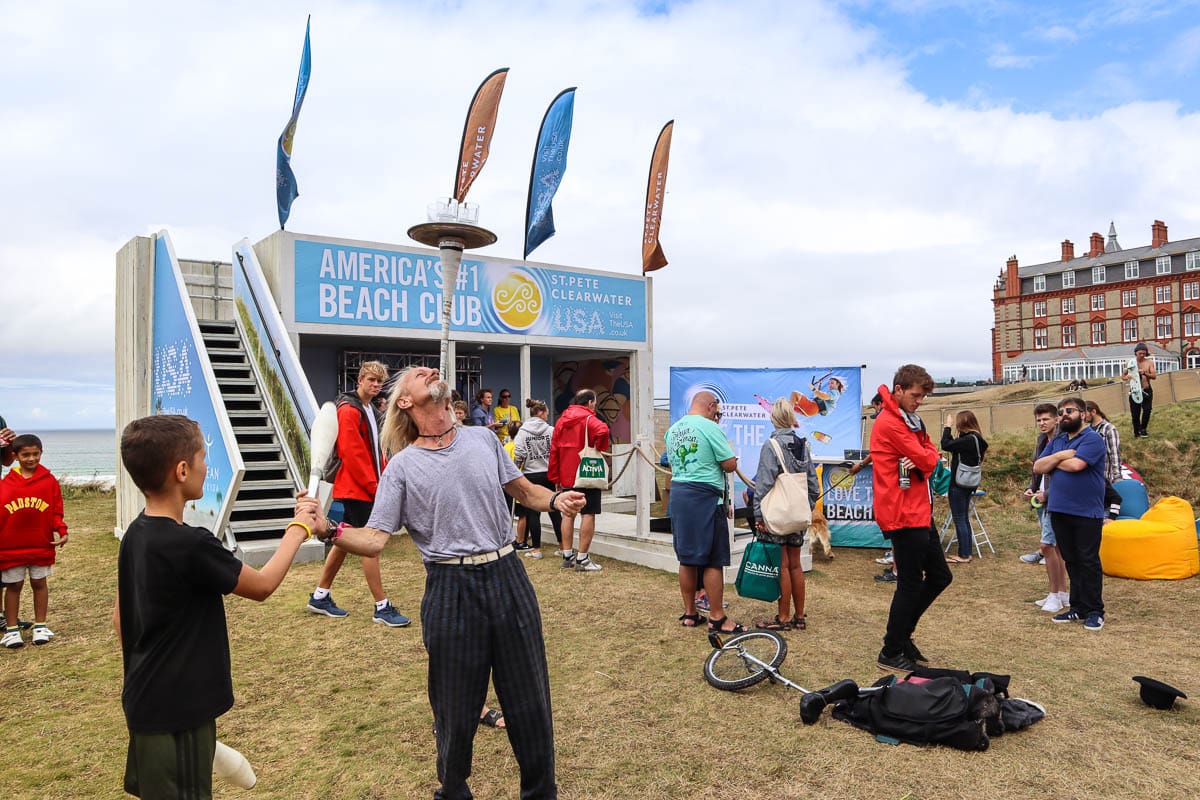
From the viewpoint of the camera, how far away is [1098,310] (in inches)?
2344

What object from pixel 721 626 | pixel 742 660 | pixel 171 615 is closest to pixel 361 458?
pixel 721 626

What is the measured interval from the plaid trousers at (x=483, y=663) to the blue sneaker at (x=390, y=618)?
10.2ft

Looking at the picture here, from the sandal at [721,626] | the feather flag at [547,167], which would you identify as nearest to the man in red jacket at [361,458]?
the sandal at [721,626]

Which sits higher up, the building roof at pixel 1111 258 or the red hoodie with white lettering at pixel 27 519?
the building roof at pixel 1111 258

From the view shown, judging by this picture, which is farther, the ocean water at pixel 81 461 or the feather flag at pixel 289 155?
the ocean water at pixel 81 461

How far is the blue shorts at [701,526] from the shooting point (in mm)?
5465

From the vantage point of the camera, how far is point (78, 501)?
1530cm

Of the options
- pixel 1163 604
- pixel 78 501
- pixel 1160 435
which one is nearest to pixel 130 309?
pixel 78 501

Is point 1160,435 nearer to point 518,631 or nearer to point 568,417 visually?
point 568,417

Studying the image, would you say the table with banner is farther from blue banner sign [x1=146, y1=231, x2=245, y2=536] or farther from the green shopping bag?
blue banner sign [x1=146, y1=231, x2=245, y2=536]

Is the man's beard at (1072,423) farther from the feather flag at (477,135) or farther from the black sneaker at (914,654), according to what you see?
the feather flag at (477,135)

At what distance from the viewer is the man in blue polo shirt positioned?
5887mm

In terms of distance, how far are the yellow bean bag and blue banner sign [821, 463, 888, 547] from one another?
8.01 ft

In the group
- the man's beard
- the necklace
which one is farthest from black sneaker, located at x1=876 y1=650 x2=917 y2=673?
the necklace
